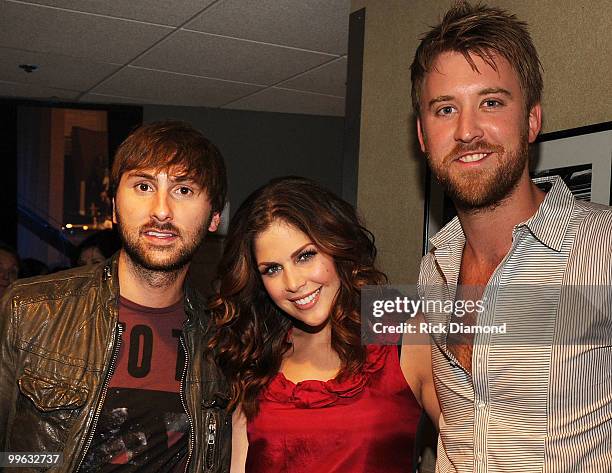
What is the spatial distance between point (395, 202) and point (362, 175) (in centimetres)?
31

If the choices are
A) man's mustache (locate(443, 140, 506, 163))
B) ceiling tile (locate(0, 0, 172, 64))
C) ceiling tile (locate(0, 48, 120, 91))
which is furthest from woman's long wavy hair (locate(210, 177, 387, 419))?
ceiling tile (locate(0, 48, 120, 91))

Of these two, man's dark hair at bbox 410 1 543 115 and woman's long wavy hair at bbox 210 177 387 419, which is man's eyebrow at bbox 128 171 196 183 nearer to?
woman's long wavy hair at bbox 210 177 387 419

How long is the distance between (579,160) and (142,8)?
9.42ft

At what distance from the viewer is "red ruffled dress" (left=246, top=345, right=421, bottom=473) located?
2188 mm

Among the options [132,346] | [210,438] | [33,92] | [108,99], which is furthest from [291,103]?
[210,438]

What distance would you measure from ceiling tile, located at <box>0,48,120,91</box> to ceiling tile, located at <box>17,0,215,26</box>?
1.08 meters

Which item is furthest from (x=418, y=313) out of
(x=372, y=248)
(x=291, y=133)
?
(x=291, y=133)

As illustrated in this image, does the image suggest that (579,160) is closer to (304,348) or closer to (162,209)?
(304,348)

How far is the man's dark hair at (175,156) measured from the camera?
245 cm

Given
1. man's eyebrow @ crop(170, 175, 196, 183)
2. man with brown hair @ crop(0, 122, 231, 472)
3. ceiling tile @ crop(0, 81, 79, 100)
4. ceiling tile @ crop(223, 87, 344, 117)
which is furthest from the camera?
ceiling tile @ crop(0, 81, 79, 100)

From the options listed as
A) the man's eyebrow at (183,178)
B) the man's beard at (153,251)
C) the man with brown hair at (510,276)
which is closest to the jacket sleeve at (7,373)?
the man's beard at (153,251)

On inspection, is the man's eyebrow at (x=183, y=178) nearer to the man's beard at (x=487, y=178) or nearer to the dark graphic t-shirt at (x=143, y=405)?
the dark graphic t-shirt at (x=143, y=405)

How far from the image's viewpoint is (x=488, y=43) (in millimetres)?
1804

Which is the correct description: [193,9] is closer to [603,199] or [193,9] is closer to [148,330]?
[148,330]
